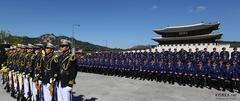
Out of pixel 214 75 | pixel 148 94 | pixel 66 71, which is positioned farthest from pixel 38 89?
pixel 214 75

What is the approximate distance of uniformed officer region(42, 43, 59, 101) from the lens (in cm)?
747

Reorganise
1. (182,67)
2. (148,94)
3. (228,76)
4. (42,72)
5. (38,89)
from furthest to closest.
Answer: (182,67) < (228,76) < (148,94) < (38,89) < (42,72)

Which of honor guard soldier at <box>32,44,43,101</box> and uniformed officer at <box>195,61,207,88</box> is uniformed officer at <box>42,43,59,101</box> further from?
uniformed officer at <box>195,61,207,88</box>

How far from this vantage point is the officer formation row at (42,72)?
23.1 ft

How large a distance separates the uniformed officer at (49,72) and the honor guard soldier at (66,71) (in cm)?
37

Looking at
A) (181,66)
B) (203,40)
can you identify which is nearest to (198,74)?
(181,66)

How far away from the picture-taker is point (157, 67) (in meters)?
16.0

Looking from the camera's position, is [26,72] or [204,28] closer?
[26,72]

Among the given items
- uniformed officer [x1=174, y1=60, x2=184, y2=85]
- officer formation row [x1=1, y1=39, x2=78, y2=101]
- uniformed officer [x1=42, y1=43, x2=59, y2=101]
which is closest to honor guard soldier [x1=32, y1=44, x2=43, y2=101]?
officer formation row [x1=1, y1=39, x2=78, y2=101]

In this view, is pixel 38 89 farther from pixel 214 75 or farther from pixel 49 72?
pixel 214 75

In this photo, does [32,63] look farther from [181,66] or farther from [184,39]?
[184,39]

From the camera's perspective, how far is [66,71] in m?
7.05

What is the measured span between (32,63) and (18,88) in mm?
1511

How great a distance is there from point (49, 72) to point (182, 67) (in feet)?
27.4
